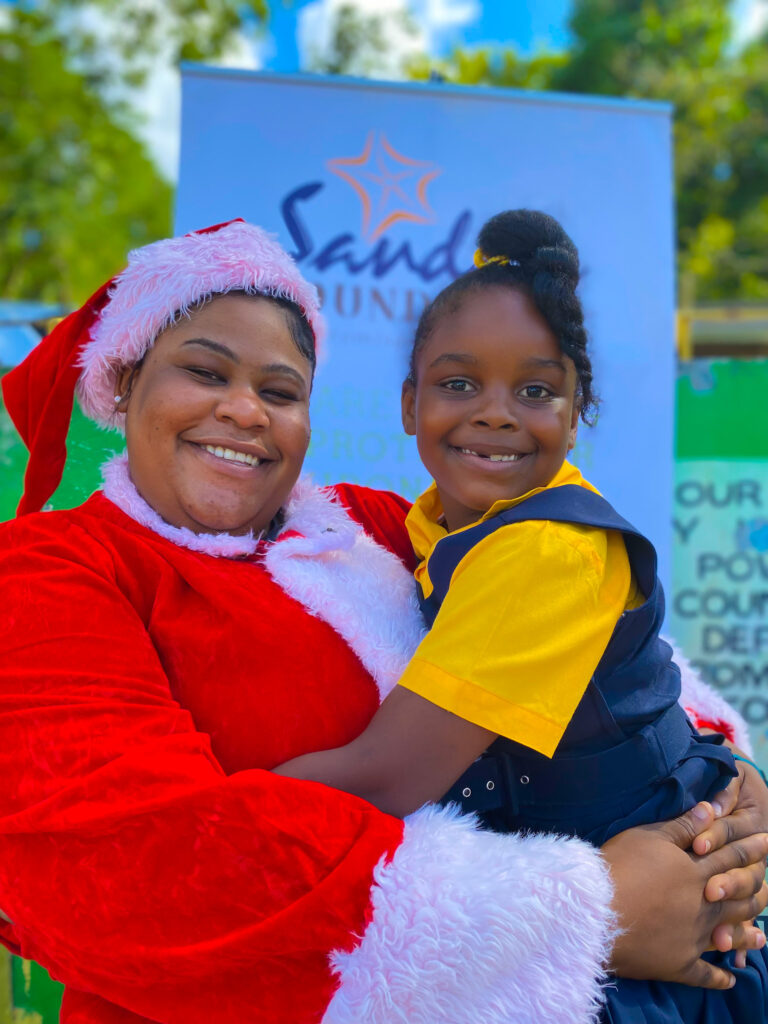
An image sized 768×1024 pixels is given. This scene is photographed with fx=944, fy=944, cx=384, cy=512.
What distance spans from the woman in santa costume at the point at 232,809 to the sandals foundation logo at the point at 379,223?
152cm

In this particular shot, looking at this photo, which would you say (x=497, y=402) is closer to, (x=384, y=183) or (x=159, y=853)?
(x=159, y=853)

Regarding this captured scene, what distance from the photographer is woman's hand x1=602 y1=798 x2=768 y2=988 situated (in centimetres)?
138

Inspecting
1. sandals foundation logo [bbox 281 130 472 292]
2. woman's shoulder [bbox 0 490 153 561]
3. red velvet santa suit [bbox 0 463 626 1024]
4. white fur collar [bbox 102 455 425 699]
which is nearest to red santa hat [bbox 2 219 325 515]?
white fur collar [bbox 102 455 425 699]

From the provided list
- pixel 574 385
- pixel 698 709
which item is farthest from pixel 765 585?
pixel 574 385

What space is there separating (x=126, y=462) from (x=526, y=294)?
0.82m

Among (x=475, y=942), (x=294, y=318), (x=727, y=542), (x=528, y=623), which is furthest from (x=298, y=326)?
(x=727, y=542)

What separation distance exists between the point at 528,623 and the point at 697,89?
67.0 feet

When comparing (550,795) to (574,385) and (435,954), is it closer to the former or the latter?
(435,954)

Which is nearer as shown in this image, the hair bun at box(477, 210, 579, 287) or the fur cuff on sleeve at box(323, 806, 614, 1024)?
the fur cuff on sleeve at box(323, 806, 614, 1024)

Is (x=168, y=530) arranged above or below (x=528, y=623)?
above

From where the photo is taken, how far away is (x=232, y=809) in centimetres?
126

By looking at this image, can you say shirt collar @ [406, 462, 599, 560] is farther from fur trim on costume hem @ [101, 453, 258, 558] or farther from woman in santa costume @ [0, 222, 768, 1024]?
fur trim on costume hem @ [101, 453, 258, 558]

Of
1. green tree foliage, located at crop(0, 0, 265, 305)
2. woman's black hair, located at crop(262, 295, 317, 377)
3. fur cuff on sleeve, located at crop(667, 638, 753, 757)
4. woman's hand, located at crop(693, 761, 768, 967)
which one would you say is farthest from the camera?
green tree foliage, located at crop(0, 0, 265, 305)

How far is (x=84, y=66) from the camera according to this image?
13883 millimetres
